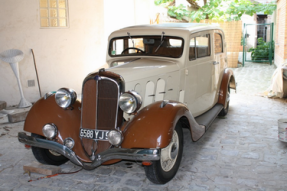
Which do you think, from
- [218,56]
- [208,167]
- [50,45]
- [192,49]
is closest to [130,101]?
[208,167]

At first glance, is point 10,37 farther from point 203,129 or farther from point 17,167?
point 203,129

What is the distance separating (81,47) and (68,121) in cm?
541

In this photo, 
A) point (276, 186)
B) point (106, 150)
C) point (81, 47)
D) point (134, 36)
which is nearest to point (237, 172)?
point (276, 186)

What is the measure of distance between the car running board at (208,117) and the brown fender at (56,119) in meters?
1.77

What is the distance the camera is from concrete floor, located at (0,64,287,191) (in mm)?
3492

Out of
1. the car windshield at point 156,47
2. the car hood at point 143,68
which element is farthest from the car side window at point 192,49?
the car hood at point 143,68

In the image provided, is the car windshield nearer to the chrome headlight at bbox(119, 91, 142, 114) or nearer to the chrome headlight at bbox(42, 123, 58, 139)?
the chrome headlight at bbox(119, 91, 142, 114)

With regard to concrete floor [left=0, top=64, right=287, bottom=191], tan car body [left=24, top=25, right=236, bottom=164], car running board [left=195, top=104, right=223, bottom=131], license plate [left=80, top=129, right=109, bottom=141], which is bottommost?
concrete floor [left=0, top=64, right=287, bottom=191]

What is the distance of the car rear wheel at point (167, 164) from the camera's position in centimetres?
332

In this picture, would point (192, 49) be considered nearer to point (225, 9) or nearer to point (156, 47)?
point (156, 47)

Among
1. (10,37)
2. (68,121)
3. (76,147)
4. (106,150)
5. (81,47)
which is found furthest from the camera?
(81,47)

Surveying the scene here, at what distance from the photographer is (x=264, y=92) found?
822cm

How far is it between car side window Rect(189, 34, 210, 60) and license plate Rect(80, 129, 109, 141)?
79.1 inches

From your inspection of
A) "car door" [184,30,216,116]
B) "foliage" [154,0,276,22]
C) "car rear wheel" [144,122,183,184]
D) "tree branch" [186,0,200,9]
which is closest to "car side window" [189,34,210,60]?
"car door" [184,30,216,116]
